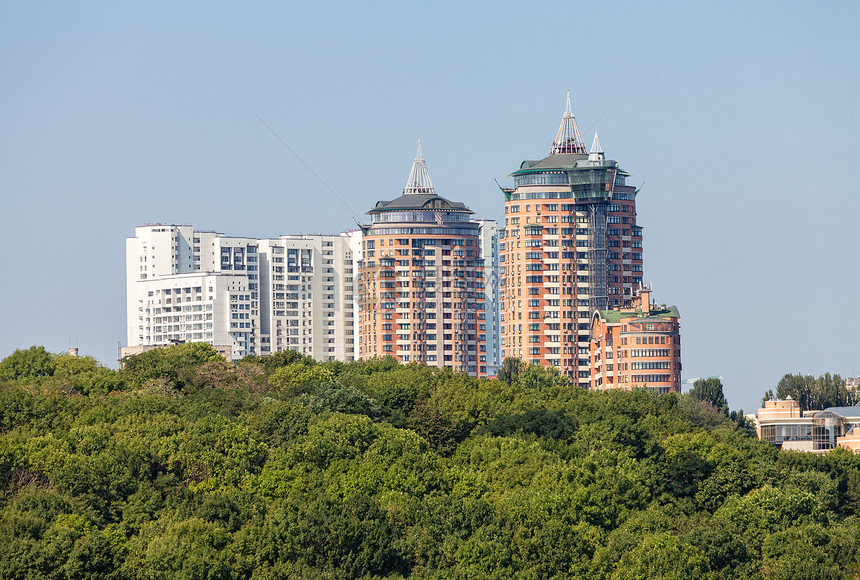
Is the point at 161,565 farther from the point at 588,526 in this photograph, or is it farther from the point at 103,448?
the point at 588,526

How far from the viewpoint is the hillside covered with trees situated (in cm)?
9925

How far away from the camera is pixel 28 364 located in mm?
147250

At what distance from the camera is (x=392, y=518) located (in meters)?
106

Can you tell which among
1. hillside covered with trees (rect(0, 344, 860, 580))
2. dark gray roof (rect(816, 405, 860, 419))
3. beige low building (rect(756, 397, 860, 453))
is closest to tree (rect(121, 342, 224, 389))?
hillside covered with trees (rect(0, 344, 860, 580))

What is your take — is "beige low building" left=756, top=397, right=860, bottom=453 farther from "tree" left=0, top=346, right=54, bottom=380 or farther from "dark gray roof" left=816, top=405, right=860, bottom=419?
"tree" left=0, top=346, right=54, bottom=380

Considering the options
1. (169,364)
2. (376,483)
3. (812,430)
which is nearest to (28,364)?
(169,364)

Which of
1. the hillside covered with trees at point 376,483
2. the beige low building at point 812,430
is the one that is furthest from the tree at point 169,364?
the beige low building at point 812,430

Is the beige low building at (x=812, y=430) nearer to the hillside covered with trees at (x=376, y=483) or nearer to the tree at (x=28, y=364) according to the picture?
the hillside covered with trees at (x=376, y=483)

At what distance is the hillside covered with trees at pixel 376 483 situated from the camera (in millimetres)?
99250

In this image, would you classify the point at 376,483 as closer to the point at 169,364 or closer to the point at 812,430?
the point at 169,364

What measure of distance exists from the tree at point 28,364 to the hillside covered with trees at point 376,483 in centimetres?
20

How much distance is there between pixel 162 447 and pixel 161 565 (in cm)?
2019

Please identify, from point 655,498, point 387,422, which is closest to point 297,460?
point 387,422

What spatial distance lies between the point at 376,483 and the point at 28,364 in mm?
47975
